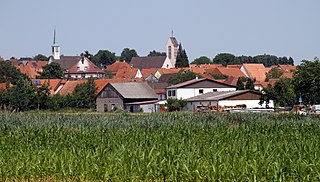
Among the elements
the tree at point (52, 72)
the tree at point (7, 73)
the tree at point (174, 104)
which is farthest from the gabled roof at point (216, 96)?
the tree at point (52, 72)

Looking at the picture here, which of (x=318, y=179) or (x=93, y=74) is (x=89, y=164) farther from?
(x=93, y=74)

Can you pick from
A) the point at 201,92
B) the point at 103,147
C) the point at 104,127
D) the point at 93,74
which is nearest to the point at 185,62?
the point at 93,74

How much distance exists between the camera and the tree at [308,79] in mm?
63719

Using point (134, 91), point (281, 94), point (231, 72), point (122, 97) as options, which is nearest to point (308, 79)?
point (281, 94)

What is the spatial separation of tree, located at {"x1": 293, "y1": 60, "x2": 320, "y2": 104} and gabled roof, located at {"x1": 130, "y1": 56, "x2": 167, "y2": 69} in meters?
117

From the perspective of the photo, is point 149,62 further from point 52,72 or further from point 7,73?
point 7,73

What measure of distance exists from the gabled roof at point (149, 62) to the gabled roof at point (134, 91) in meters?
85.3

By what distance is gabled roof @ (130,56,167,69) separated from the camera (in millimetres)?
184625

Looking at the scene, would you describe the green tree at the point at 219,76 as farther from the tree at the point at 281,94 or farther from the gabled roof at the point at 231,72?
the tree at the point at 281,94

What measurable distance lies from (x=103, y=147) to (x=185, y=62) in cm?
14725

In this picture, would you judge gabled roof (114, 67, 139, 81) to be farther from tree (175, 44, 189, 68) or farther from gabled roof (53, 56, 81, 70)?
gabled roof (53, 56, 81, 70)

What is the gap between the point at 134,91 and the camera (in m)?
95.0

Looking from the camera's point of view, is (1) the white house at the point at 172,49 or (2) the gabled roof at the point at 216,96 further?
(1) the white house at the point at 172,49

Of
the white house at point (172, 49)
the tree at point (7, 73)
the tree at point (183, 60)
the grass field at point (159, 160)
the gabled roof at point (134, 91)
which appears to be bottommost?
the grass field at point (159, 160)
